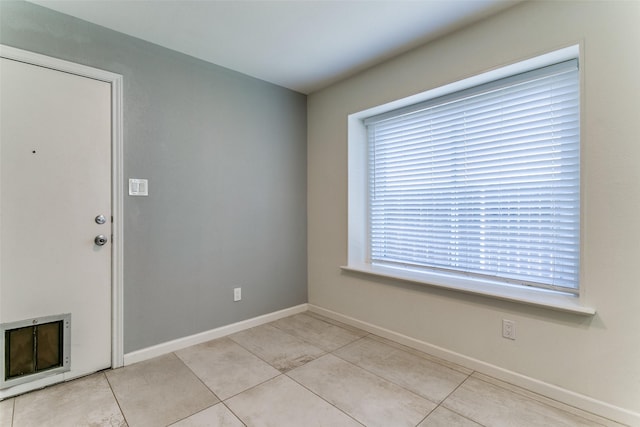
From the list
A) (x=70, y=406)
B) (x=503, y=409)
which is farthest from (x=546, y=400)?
(x=70, y=406)

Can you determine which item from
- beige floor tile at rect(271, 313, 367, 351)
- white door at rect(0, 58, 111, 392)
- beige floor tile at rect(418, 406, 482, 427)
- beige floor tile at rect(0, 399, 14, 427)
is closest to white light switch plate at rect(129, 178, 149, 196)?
white door at rect(0, 58, 111, 392)

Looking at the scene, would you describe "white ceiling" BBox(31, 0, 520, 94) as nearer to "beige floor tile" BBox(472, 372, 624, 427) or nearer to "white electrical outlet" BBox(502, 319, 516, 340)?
"white electrical outlet" BBox(502, 319, 516, 340)

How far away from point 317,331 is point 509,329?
1.57 meters

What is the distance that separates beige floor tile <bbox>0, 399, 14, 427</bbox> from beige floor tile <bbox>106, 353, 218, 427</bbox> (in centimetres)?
46

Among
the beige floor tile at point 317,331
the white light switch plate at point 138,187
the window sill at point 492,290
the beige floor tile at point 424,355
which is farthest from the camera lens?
the beige floor tile at point 317,331

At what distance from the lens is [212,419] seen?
1.61m

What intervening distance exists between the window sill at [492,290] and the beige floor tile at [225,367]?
122cm

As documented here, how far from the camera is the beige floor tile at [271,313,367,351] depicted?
101 inches

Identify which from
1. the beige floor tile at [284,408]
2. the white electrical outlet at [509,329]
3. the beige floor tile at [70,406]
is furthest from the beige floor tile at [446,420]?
the beige floor tile at [70,406]

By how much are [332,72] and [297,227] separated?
1.61 meters

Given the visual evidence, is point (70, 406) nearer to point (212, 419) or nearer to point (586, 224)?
point (212, 419)

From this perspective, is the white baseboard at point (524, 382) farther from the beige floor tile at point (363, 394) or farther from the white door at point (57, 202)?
the white door at point (57, 202)

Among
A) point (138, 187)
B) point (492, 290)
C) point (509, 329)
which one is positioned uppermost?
point (138, 187)

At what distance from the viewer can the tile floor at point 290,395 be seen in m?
1.61
